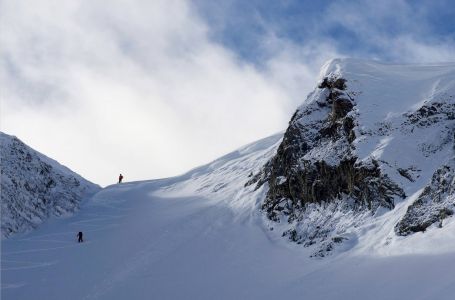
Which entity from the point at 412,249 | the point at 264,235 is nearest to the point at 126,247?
the point at 264,235

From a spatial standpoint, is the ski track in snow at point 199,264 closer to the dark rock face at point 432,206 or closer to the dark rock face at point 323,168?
the dark rock face at point 432,206

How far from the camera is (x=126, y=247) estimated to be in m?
31.7

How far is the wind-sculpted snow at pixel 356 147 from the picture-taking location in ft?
90.6

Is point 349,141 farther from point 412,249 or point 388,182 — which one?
point 412,249

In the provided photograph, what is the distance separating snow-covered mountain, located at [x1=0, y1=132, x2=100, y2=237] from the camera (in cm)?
3641

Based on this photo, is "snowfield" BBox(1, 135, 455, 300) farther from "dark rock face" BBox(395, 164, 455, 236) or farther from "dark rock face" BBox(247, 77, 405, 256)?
"dark rock face" BBox(247, 77, 405, 256)

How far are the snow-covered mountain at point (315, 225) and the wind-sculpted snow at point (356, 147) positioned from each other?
0.27ft

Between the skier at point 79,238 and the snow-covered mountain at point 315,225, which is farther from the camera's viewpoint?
the skier at point 79,238

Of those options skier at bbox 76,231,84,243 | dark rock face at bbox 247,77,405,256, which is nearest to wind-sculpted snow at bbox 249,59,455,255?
dark rock face at bbox 247,77,405,256

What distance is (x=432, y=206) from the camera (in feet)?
78.1

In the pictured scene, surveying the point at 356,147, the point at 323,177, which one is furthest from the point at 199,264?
the point at 356,147

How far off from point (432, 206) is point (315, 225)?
6858 millimetres

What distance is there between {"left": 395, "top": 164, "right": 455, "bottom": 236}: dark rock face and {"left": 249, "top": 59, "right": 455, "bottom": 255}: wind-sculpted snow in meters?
1.58

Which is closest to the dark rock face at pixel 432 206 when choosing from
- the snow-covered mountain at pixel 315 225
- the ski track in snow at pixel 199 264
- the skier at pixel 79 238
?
the snow-covered mountain at pixel 315 225
